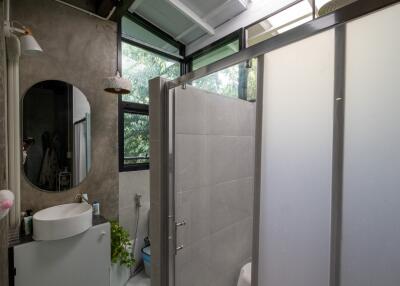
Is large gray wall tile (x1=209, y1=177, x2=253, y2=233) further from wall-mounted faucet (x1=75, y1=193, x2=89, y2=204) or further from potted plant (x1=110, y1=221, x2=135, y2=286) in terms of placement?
wall-mounted faucet (x1=75, y1=193, x2=89, y2=204)

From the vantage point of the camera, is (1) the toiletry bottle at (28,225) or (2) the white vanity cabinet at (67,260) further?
(1) the toiletry bottle at (28,225)

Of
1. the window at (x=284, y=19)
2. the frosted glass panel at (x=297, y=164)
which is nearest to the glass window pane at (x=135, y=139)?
the window at (x=284, y=19)

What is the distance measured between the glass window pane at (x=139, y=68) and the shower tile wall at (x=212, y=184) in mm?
1027

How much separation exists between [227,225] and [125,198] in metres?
1.14

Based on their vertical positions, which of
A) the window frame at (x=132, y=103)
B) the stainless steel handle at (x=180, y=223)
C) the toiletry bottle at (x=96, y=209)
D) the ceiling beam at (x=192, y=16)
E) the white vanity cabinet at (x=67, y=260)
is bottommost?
the white vanity cabinet at (x=67, y=260)

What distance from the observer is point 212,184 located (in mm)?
1634

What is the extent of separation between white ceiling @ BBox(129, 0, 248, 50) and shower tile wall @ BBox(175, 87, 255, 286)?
1160mm

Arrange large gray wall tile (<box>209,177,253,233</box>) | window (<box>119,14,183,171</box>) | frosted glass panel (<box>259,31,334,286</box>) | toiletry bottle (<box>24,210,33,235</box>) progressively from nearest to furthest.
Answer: frosted glass panel (<box>259,31,334,286</box>), toiletry bottle (<box>24,210,33,235</box>), large gray wall tile (<box>209,177,253,233</box>), window (<box>119,14,183,171</box>)

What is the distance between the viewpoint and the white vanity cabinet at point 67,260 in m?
1.42

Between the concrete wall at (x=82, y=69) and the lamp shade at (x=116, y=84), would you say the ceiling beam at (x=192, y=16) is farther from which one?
the lamp shade at (x=116, y=84)

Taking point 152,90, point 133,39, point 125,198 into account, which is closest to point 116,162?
point 125,198

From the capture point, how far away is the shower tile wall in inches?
55.3

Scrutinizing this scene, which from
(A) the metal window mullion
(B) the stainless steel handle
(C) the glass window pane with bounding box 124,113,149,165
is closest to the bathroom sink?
(B) the stainless steel handle

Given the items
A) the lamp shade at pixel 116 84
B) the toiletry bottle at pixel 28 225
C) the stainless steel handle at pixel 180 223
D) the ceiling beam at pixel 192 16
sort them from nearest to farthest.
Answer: the stainless steel handle at pixel 180 223 < the toiletry bottle at pixel 28 225 < the lamp shade at pixel 116 84 < the ceiling beam at pixel 192 16
